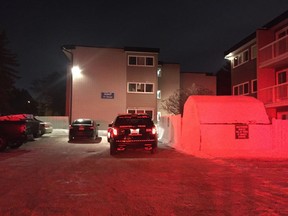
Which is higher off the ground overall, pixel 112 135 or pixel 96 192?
pixel 112 135

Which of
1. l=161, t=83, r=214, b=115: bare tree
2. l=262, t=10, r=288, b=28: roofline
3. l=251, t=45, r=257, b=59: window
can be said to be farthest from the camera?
l=161, t=83, r=214, b=115: bare tree

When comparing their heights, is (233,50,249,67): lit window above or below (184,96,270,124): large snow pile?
above

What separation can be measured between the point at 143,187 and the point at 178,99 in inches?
1239

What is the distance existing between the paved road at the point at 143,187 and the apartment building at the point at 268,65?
1194 cm

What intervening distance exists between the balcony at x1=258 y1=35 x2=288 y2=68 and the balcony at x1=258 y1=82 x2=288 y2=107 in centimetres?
160

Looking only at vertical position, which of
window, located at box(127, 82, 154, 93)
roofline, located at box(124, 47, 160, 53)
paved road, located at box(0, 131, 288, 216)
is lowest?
paved road, located at box(0, 131, 288, 216)

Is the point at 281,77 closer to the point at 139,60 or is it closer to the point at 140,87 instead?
the point at 140,87

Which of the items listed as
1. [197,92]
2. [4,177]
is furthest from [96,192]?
[197,92]

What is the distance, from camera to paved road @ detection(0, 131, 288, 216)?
261 inches

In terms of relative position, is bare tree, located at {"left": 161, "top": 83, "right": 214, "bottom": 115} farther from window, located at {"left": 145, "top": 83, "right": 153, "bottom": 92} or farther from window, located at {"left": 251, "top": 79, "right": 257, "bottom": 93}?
window, located at {"left": 251, "top": 79, "right": 257, "bottom": 93}

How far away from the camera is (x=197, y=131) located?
1745cm

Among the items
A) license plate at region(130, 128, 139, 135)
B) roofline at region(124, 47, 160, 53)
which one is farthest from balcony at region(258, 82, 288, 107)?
roofline at region(124, 47, 160, 53)

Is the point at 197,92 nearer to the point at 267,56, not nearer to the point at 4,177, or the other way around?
the point at 267,56

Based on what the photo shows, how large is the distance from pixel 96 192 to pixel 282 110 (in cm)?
2074
